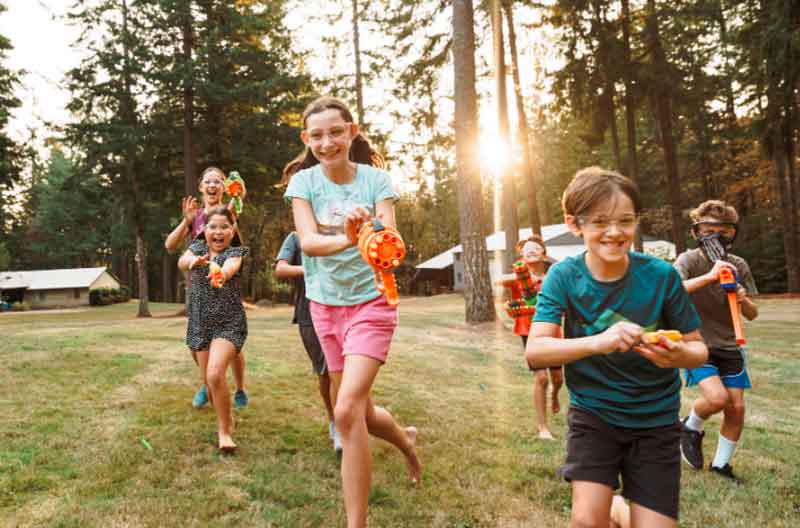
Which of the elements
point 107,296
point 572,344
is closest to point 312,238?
point 572,344

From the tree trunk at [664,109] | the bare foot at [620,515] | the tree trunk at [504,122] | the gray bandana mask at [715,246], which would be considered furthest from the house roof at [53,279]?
the bare foot at [620,515]

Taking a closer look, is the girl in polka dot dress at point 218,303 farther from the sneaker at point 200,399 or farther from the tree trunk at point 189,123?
the tree trunk at point 189,123

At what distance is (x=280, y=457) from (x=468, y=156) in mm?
10703

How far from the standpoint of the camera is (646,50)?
2345 cm

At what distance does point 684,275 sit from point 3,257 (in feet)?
207

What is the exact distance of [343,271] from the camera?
3340mm

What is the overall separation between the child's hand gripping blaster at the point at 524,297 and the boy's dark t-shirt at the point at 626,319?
10.4 ft

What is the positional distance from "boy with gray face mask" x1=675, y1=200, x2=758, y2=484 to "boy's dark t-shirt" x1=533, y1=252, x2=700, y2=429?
2107 millimetres

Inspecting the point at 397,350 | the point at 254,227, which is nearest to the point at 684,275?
the point at 397,350

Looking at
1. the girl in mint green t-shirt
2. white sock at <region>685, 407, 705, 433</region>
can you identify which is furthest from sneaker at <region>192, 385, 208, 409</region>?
white sock at <region>685, 407, 705, 433</region>

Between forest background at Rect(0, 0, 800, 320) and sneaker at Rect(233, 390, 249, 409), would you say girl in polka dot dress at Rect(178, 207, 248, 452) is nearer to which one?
sneaker at Rect(233, 390, 249, 409)

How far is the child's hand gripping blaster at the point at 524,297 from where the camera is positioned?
5.85 meters

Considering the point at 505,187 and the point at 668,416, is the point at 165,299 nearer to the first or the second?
the point at 505,187

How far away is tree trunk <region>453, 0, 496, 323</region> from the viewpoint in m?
14.2
